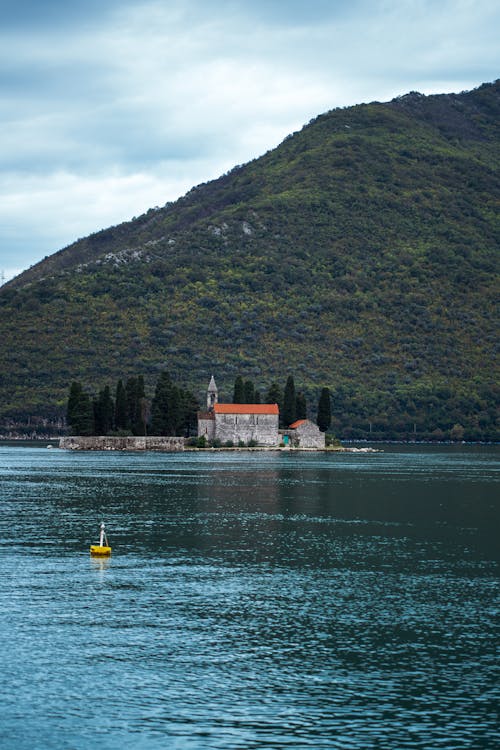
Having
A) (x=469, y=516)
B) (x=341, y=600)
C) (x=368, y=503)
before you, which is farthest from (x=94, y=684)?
(x=368, y=503)

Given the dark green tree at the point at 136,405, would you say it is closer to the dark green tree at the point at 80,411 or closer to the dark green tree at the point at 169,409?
the dark green tree at the point at 169,409

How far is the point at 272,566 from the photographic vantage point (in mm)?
46125

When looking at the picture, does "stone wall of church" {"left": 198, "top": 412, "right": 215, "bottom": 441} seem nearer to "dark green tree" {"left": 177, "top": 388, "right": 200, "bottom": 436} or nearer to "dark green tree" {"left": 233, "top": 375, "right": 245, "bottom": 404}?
"dark green tree" {"left": 177, "top": 388, "right": 200, "bottom": 436}

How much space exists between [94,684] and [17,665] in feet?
9.25

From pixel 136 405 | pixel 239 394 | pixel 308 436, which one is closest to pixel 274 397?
pixel 239 394

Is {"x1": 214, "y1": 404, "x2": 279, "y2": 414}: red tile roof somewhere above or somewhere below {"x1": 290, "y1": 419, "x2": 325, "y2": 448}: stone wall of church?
above

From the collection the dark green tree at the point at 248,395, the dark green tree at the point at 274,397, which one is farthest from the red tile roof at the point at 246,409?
the dark green tree at the point at 274,397

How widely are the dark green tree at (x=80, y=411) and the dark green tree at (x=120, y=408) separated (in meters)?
4.16

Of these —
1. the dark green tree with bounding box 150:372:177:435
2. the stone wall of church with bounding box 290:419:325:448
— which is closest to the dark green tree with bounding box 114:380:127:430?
the dark green tree with bounding box 150:372:177:435

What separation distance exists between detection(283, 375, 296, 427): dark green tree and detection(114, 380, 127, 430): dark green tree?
28.7 metres

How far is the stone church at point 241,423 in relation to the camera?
172250mm

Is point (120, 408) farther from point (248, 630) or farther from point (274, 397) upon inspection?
point (248, 630)

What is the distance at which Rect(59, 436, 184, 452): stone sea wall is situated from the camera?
552 ft

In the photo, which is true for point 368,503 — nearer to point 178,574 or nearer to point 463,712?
point 178,574
